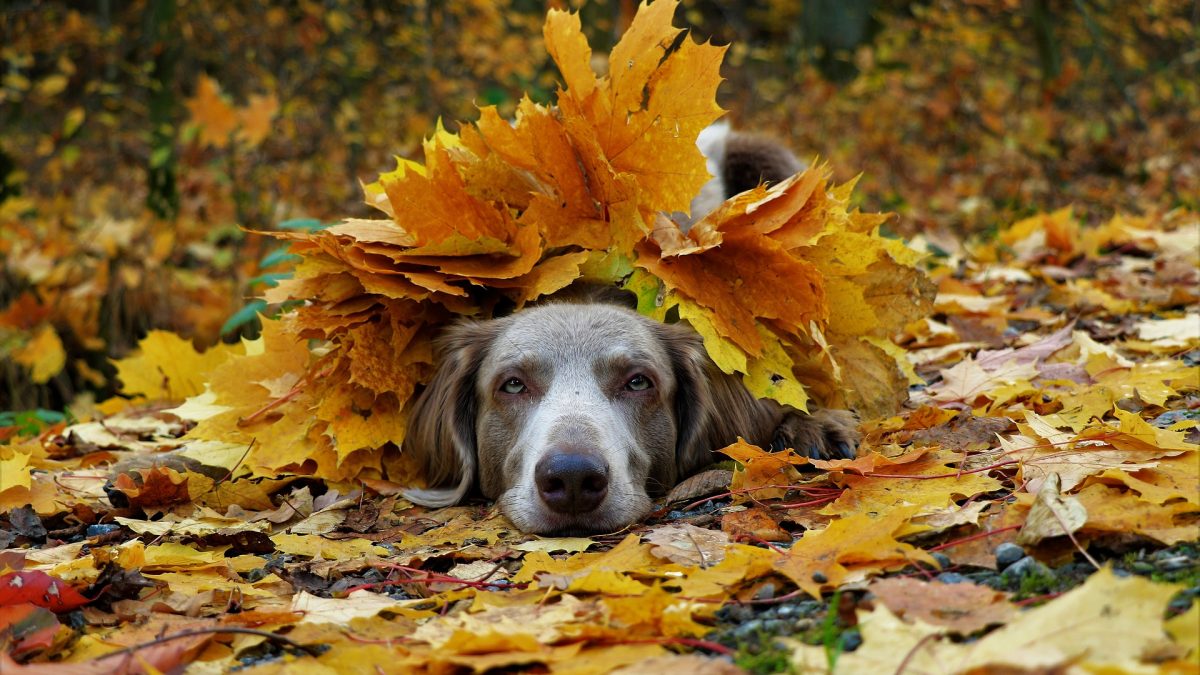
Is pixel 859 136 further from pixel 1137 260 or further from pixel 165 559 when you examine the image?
pixel 165 559

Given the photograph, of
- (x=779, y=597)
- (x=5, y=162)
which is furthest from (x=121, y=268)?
(x=779, y=597)

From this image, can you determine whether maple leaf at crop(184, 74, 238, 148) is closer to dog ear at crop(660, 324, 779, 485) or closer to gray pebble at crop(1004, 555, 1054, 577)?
dog ear at crop(660, 324, 779, 485)

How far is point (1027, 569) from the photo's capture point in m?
2.45

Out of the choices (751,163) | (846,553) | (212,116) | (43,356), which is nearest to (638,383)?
(846,553)

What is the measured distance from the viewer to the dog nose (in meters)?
3.46

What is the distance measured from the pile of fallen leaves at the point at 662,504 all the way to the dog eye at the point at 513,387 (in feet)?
1.22

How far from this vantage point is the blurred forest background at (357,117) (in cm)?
884

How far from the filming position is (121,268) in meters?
8.76

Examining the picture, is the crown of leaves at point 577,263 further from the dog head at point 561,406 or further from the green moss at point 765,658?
the green moss at point 765,658

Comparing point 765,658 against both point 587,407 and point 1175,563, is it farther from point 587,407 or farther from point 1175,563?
point 587,407

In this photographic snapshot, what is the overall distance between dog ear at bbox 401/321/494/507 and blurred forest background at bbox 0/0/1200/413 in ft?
14.7

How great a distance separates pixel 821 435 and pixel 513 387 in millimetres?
1115

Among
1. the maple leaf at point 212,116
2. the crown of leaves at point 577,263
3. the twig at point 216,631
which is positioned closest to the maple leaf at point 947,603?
the twig at point 216,631

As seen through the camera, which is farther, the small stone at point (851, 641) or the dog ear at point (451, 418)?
the dog ear at point (451, 418)
